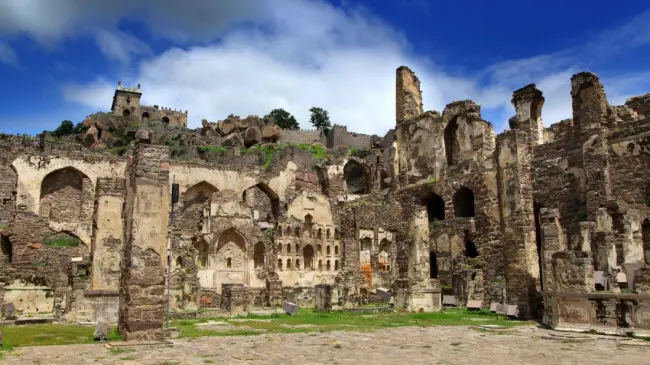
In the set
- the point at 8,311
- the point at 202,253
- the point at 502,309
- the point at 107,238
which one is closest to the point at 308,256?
the point at 202,253

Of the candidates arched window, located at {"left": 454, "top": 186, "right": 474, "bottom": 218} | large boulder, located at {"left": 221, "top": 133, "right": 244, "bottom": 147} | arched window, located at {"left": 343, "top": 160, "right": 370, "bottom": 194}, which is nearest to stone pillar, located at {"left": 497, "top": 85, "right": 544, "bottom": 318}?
arched window, located at {"left": 454, "top": 186, "right": 474, "bottom": 218}

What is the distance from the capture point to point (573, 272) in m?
14.0

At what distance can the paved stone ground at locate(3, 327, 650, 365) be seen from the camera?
28.1 ft

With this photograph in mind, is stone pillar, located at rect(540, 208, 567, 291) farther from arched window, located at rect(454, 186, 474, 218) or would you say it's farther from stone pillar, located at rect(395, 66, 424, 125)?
stone pillar, located at rect(395, 66, 424, 125)

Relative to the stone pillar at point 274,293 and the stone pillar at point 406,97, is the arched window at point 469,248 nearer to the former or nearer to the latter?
the stone pillar at point 274,293

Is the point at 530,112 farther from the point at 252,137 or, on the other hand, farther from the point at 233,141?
the point at 233,141

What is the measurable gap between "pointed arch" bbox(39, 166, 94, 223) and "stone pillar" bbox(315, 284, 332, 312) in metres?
18.4

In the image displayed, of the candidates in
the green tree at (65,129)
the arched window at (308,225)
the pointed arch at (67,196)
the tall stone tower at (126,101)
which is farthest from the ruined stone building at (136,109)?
the arched window at (308,225)

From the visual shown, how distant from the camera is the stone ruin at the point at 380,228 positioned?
13.1 metres

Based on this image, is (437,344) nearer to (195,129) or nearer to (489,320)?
(489,320)

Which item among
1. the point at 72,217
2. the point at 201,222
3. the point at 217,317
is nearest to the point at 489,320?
the point at 217,317

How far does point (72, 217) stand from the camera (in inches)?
1355

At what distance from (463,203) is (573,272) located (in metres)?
14.5

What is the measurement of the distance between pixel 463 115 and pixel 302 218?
9.95m
